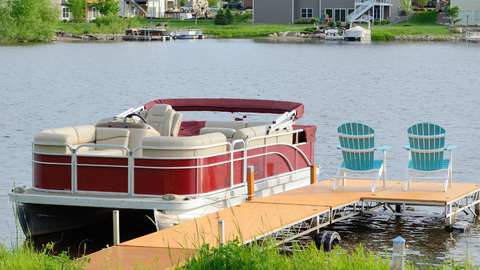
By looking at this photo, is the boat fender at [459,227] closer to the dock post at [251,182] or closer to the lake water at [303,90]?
the lake water at [303,90]

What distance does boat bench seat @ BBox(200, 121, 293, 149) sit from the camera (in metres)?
11.3

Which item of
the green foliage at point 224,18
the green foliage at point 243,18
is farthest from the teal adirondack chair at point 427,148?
the green foliage at point 243,18

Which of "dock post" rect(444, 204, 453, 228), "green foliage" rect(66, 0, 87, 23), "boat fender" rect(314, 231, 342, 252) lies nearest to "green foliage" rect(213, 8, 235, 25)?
"green foliage" rect(66, 0, 87, 23)

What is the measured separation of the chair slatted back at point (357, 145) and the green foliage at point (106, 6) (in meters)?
95.4

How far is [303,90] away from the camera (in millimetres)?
39656

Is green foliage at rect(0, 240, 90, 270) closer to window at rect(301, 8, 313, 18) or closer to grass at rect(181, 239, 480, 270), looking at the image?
grass at rect(181, 239, 480, 270)

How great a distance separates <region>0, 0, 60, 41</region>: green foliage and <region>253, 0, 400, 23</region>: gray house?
2899 centimetres

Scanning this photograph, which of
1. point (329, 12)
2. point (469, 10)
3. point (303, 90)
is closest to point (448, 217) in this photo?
point (303, 90)

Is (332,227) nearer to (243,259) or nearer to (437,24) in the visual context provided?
(243,259)

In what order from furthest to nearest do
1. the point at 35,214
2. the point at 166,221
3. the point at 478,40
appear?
the point at 478,40, the point at 35,214, the point at 166,221

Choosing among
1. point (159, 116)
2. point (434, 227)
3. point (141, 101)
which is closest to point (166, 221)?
point (159, 116)

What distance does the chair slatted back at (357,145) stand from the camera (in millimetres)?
11312

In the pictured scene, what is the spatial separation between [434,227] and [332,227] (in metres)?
1.72

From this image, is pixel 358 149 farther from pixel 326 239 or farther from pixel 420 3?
pixel 420 3
